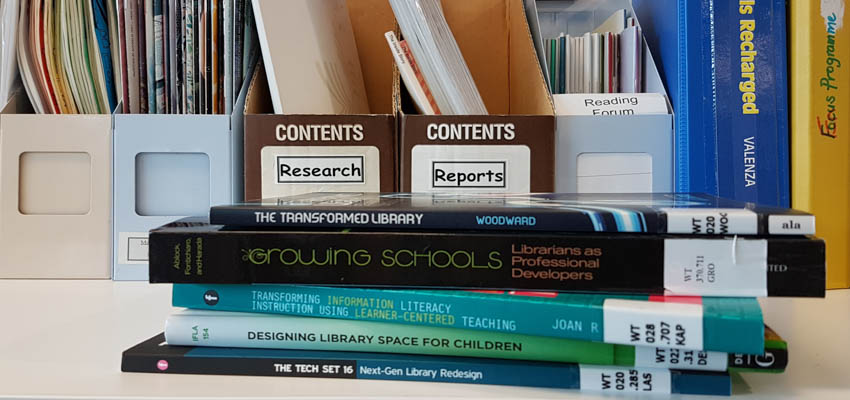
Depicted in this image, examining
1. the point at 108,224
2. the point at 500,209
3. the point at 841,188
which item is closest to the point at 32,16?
the point at 108,224

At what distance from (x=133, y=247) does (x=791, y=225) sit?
0.83 metres

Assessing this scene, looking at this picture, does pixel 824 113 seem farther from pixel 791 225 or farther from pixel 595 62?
pixel 791 225

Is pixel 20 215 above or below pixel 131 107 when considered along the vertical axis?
below

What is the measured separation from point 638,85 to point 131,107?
2.53 feet

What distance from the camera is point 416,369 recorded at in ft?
1.64

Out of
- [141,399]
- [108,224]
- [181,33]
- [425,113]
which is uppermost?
[181,33]

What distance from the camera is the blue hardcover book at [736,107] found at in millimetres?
872

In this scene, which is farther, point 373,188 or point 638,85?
point 638,85

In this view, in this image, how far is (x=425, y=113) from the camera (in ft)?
2.97

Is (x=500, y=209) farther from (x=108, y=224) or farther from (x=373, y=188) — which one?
(x=108, y=224)

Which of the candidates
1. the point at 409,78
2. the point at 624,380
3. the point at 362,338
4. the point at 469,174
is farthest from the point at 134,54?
the point at 624,380

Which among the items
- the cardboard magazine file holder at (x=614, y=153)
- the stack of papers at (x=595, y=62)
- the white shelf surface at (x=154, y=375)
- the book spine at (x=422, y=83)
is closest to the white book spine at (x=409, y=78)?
the book spine at (x=422, y=83)

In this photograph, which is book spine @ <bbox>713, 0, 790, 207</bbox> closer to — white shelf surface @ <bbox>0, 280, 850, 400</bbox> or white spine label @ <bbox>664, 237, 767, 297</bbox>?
white shelf surface @ <bbox>0, 280, 850, 400</bbox>

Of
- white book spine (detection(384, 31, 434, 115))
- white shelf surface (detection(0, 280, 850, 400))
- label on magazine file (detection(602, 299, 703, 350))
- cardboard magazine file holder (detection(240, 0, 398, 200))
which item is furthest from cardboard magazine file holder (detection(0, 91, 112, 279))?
label on magazine file (detection(602, 299, 703, 350))
